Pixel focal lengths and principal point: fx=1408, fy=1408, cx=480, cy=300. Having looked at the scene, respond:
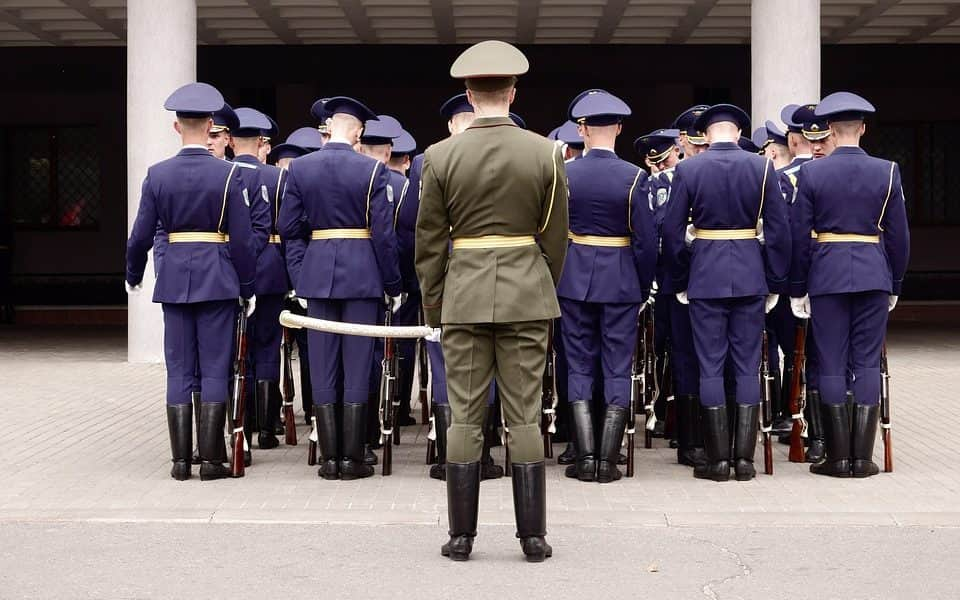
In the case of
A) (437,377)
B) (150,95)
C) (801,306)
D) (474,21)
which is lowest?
(437,377)

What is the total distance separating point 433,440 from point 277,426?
1443 mm

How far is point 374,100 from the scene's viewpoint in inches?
820

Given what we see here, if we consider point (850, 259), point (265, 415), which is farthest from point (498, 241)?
point (265, 415)

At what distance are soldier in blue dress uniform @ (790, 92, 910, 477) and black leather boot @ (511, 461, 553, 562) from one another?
2.51m

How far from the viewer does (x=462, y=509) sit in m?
5.46

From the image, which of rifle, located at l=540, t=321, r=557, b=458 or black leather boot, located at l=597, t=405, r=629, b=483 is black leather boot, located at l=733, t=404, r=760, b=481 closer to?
black leather boot, located at l=597, t=405, r=629, b=483

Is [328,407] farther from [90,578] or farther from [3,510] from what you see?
[90,578]

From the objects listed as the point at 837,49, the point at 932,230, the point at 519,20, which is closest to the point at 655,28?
the point at 519,20

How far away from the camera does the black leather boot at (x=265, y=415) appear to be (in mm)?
8492

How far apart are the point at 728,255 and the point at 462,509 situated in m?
2.46

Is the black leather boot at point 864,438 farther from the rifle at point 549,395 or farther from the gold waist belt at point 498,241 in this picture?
the gold waist belt at point 498,241

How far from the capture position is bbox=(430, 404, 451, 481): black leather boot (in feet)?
24.1

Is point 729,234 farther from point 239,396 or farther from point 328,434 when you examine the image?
point 239,396

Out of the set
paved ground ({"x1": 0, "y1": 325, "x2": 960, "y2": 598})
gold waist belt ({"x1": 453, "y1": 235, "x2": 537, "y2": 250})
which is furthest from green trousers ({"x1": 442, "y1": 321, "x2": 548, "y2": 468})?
paved ground ({"x1": 0, "y1": 325, "x2": 960, "y2": 598})
